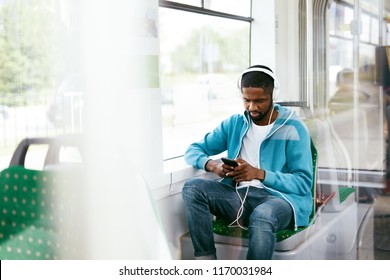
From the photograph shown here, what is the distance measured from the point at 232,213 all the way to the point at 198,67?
1.40 ft

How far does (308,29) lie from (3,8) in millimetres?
830

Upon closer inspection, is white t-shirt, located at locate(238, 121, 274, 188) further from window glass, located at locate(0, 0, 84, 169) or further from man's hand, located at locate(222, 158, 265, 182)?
window glass, located at locate(0, 0, 84, 169)

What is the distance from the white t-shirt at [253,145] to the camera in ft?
5.67

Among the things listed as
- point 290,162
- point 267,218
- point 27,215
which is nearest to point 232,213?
point 267,218

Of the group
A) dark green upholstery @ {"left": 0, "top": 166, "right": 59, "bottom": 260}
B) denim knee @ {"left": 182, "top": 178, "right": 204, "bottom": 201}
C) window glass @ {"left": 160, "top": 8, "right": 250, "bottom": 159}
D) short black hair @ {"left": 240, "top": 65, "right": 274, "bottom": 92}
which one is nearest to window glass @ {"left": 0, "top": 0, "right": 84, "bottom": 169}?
dark green upholstery @ {"left": 0, "top": 166, "right": 59, "bottom": 260}

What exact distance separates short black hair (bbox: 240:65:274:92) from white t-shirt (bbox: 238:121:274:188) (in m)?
0.11

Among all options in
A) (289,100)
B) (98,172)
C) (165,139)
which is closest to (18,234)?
(98,172)

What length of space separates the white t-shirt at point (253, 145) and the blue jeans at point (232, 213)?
0.02 meters

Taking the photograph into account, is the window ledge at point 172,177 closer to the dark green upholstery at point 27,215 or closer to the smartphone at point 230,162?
the smartphone at point 230,162

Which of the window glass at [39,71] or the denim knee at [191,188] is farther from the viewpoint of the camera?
the denim knee at [191,188]

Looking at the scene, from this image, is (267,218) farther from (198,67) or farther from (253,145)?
(198,67)

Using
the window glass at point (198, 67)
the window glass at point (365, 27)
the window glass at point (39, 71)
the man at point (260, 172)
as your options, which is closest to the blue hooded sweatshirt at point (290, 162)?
the man at point (260, 172)

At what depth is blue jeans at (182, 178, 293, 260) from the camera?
1.71 meters

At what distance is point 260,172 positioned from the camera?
171 cm
